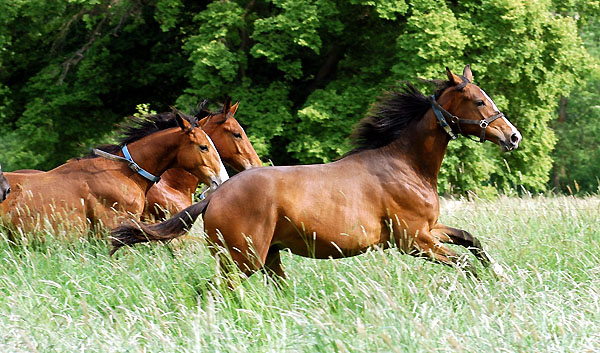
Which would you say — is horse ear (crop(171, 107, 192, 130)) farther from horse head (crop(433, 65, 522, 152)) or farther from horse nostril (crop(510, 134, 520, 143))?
horse nostril (crop(510, 134, 520, 143))

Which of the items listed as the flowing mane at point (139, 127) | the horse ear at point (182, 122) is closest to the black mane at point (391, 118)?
the horse ear at point (182, 122)

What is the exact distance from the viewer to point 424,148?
6195 millimetres

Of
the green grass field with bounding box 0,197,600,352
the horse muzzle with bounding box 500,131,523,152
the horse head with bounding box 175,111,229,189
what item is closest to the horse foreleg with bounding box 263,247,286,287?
the green grass field with bounding box 0,197,600,352

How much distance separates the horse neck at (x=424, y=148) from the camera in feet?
20.1

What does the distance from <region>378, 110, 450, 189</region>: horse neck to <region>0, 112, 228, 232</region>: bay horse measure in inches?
81.3

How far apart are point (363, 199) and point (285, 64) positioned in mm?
11780

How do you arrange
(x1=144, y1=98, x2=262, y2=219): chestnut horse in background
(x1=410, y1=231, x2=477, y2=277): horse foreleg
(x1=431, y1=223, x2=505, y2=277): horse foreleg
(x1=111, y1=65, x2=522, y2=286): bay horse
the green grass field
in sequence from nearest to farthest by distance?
the green grass field < (x1=111, y1=65, x2=522, y2=286): bay horse < (x1=410, y1=231, x2=477, y2=277): horse foreleg < (x1=431, y1=223, x2=505, y2=277): horse foreleg < (x1=144, y1=98, x2=262, y2=219): chestnut horse in background

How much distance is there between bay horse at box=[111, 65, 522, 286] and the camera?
5.48 meters

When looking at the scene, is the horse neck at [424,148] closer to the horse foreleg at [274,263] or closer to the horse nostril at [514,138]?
the horse nostril at [514,138]

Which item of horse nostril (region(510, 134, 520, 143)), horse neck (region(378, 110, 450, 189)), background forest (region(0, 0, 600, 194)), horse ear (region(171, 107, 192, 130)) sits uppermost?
horse nostril (region(510, 134, 520, 143))

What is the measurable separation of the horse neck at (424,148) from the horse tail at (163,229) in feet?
5.25

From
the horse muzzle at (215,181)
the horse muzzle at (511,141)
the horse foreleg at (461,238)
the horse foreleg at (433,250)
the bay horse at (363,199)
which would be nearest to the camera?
the bay horse at (363,199)

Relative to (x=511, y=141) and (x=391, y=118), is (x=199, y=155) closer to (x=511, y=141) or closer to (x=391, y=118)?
(x=391, y=118)

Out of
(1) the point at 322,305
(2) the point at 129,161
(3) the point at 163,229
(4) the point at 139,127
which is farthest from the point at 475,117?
(4) the point at 139,127
